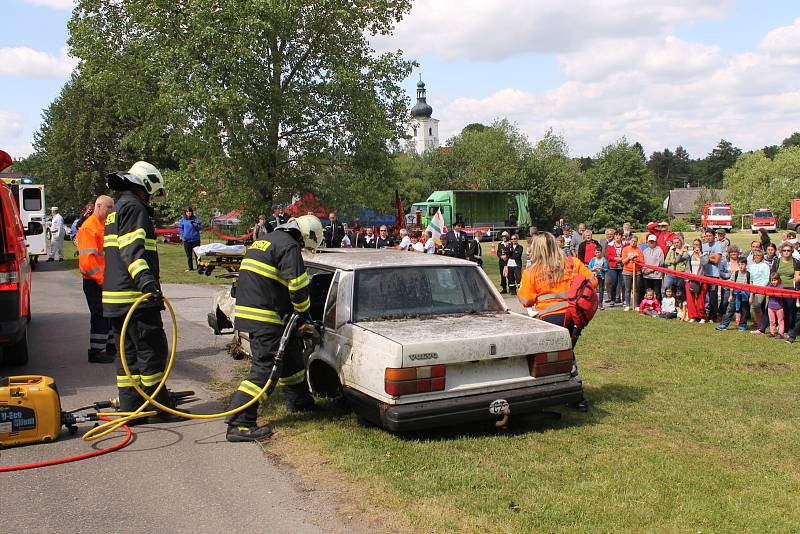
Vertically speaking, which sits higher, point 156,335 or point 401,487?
point 156,335

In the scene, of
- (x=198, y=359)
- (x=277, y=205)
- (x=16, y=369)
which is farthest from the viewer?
(x=277, y=205)

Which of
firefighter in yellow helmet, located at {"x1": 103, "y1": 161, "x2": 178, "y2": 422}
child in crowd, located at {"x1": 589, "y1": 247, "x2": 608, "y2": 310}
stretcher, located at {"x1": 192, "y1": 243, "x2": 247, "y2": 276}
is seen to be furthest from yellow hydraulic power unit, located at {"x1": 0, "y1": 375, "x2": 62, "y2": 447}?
child in crowd, located at {"x1": 589, "y1": 247, "x2": 608, "y2": 310}

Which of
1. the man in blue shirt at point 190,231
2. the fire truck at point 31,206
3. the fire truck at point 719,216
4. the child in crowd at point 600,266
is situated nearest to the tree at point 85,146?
the fire truck at point 31,206

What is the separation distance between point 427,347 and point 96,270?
5262 millimetres

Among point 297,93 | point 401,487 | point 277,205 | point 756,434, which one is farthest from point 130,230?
point 277,205

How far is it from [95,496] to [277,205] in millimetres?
19971

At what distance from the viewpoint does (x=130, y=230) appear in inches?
227

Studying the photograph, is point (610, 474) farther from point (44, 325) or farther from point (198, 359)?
point (44, 325)

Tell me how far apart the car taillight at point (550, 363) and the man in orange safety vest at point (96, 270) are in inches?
214

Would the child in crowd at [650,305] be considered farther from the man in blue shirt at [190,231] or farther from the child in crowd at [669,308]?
the man in blue shirt at [190,231]

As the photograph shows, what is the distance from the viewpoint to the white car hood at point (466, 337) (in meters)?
4.98

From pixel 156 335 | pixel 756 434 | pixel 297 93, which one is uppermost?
pixel 297 93

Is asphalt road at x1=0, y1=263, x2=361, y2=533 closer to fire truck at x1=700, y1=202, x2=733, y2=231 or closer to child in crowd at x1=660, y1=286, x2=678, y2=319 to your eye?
child in crowd at x1=660, y1=286, x2=678, y2=319

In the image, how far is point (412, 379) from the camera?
4.93m
